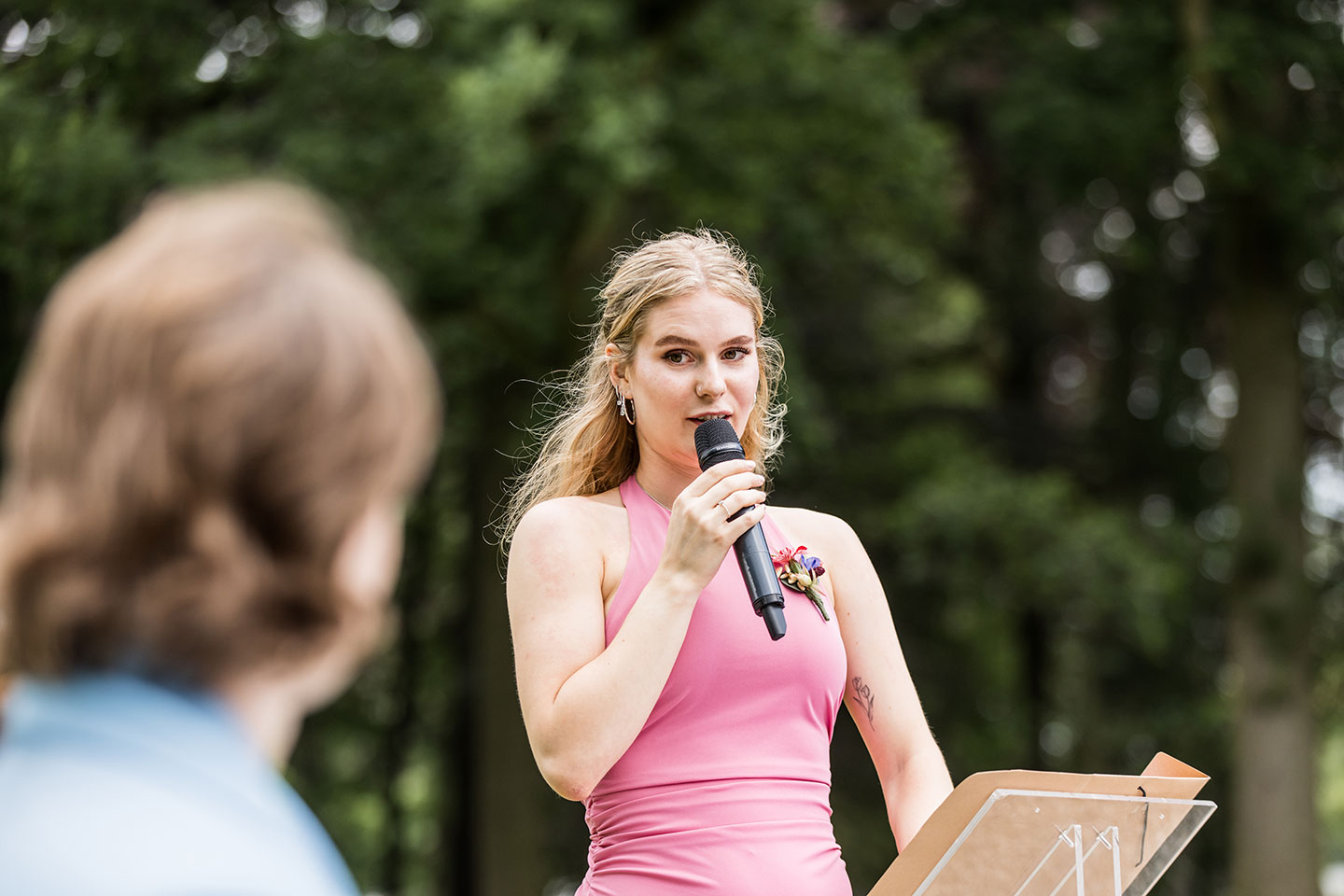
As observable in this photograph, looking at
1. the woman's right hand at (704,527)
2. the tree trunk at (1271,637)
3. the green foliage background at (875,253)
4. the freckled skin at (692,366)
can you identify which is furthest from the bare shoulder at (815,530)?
the tree trunk at (1271,637)

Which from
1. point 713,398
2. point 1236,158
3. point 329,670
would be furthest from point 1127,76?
point 329,670

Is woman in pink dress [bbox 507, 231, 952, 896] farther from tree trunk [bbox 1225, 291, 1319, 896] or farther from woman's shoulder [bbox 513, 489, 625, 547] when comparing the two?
tree trunk [bbox 1225, 291, 1319, 896]

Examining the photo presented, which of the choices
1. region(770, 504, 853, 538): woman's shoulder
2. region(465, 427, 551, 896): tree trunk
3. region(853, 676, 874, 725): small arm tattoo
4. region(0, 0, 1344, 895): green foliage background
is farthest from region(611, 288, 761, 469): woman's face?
region(465, 427, 551, 896): tree trunk

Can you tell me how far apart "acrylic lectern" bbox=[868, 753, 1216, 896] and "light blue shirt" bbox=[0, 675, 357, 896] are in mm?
1420

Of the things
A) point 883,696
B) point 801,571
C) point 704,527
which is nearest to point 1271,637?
point 883,696

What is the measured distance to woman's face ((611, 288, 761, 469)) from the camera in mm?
2645

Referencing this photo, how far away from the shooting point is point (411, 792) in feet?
76.8

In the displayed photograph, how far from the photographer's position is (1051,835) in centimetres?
232

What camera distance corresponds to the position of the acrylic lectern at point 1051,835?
2.21m

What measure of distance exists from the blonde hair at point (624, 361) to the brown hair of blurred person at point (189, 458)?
173 centimetres

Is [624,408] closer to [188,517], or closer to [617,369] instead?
[617,369]

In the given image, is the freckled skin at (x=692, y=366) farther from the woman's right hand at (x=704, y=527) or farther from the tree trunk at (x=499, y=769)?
the tree trunk at (x=499, y=769)

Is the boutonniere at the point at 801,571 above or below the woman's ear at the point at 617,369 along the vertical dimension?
below

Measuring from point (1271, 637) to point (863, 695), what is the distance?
27.4ft
